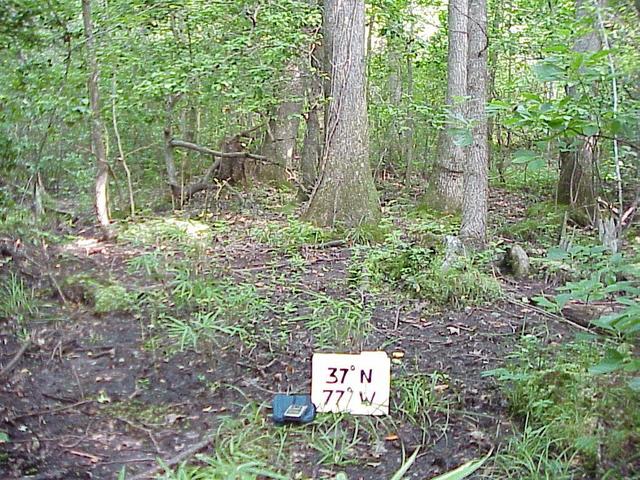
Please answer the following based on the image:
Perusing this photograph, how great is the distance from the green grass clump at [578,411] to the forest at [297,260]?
1cm

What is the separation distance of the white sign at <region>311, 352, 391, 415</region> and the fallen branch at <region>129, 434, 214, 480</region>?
1.79 feet

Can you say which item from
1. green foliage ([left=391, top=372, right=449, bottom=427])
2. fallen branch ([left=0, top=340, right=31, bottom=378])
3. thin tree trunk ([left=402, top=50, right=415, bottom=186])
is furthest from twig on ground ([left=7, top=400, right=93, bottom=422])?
thin tree trunk ([left=402, top=50, right=415, bottom=186])

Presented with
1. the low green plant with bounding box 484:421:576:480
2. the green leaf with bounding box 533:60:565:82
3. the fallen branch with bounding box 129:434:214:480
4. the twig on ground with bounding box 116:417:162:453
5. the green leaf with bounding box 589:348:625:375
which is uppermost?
the green leaf with bounding box 533:60:565:82

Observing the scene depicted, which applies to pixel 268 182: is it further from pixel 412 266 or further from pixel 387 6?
pixel 412 266

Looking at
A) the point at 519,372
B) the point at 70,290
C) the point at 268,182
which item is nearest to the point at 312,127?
the point at 268,182

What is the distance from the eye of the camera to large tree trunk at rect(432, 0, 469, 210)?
8.38m

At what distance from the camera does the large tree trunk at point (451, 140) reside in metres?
8.38

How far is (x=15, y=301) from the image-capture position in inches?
184

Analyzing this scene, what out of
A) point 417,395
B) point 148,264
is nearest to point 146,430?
point 417,395

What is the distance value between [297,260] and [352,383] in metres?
2.77

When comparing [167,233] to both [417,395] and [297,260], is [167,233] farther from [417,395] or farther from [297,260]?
[417,395]

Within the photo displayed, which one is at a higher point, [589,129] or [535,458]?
[589,129]

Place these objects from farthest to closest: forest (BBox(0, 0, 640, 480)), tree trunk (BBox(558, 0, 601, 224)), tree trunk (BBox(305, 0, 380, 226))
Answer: tree trunk (BBox(558, 0, 601, 224)) → tree trunk (BBox(305, 0, 380, 226)) → forest (BBox(0, 0, 640, 480))

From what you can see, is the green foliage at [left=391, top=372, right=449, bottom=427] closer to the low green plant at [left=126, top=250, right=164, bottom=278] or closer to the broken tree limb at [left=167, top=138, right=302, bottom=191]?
the low green plant at [left=126, top=250, right=164, bottom=278]
